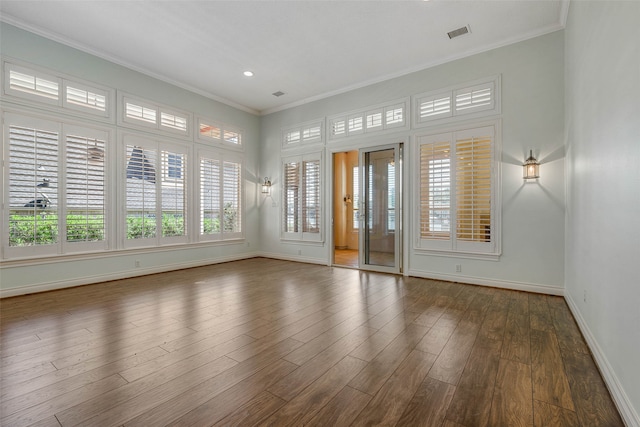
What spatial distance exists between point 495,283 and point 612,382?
8.68 ft

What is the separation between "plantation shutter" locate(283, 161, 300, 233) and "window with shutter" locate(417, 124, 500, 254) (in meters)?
2.77

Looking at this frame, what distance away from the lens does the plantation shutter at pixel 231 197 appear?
6555 mm

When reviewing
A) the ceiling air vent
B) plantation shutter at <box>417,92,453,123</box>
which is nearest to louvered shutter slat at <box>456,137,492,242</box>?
plantation shutter at <box>417,92,453,123</box>

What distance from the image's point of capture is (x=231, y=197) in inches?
263

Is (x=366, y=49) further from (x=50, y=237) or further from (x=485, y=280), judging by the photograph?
(x=50, y=237)

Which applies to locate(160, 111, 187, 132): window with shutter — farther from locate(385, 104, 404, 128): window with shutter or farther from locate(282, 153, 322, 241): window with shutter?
locate(385, 104, 404, 128): window with shutter

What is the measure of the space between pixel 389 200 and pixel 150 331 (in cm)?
411

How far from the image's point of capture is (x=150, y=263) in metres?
5.25

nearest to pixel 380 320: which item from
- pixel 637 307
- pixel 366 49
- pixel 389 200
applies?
pixel 637 307

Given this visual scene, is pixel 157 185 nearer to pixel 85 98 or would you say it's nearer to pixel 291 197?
pixel 85 98

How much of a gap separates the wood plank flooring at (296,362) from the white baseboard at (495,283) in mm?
218

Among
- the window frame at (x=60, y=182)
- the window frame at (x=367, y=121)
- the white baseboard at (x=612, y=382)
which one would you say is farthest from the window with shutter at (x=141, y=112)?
the white baseboard at (x=612, y=382)

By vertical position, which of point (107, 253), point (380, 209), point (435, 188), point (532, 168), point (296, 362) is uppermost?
point (532, 168)

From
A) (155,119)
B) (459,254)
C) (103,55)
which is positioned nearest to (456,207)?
(459,254)
